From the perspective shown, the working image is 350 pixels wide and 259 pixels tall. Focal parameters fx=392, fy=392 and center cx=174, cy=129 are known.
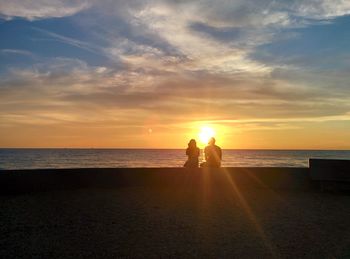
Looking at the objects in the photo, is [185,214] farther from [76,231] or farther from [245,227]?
[76,231]

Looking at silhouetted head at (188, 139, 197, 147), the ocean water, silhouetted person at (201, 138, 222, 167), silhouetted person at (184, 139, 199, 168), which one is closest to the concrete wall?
silhouetted person at (201, 138, 222, 167)

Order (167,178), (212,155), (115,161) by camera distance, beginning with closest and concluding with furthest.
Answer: (167,178) < (212,155) < (115,161)

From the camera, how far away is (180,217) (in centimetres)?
827

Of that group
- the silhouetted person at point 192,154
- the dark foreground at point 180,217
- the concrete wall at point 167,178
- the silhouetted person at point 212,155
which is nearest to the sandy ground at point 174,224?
the dark foreground at point 180,217

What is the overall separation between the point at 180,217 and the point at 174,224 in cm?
66

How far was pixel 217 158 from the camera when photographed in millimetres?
13617

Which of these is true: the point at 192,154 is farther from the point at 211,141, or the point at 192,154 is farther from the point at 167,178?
the point at 167,178

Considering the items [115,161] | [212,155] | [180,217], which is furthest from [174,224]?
[115,161]

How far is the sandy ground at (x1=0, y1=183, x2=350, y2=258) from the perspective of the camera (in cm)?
592

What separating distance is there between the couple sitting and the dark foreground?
1452 mm

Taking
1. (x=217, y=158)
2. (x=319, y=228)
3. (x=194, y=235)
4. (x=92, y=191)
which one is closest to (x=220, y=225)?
(x=194, y=235)

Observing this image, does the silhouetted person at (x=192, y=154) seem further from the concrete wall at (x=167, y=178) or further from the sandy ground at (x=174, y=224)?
the sandy ground at (x=174, y=224)

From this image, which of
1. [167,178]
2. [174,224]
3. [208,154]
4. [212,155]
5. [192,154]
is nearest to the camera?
[174,224]

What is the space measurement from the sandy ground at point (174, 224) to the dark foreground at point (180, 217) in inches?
0.6
